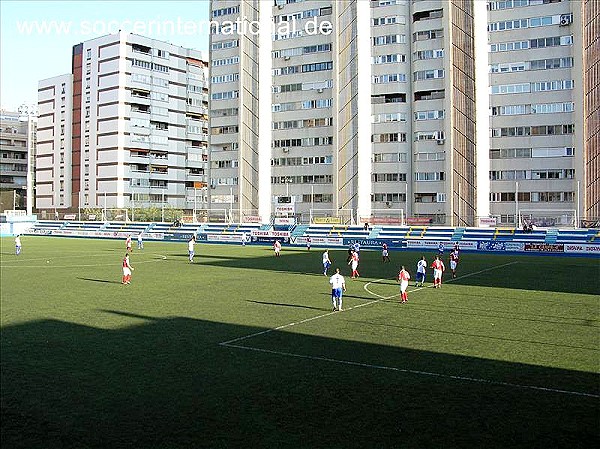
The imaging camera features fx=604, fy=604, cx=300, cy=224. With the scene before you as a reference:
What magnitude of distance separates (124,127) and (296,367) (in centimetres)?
10060

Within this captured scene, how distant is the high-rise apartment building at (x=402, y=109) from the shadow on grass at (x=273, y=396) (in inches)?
2252

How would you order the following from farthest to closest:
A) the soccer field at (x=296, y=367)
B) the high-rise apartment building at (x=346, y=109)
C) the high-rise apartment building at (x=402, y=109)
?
the high-rise apartment building at (x=346, y=109)
the high-rise apartment building at (x=402, y=109)
the soccer field at (x=296, y=367)

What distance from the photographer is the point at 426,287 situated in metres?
30.7

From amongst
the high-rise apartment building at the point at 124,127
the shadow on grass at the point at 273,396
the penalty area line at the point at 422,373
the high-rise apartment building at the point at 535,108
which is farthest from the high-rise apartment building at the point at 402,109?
the shadow on grass at the point at 273,396

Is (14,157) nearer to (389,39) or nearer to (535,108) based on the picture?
(389,39)

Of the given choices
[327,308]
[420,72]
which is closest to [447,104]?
[420,72]

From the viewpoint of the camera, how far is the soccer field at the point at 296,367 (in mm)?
10297

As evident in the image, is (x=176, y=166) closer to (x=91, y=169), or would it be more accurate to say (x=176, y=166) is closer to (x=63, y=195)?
(x=91, y=169)

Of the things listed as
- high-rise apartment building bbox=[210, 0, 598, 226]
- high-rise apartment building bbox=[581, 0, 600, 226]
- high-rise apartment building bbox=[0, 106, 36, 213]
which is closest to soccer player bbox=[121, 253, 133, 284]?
high-rise apartment building bbox=[210, 0, 598, 226]

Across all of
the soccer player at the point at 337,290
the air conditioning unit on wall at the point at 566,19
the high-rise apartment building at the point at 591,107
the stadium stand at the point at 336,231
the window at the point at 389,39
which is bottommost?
the soccer player at the point at 337,290

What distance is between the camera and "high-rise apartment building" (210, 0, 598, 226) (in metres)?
76.1

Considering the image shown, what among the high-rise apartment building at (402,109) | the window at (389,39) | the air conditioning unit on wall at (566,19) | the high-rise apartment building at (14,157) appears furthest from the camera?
the high-rise apartment building at (14,157)

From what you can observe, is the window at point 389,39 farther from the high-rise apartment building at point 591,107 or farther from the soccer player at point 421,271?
the soccer player at point 421,271

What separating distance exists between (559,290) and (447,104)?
179 feet
